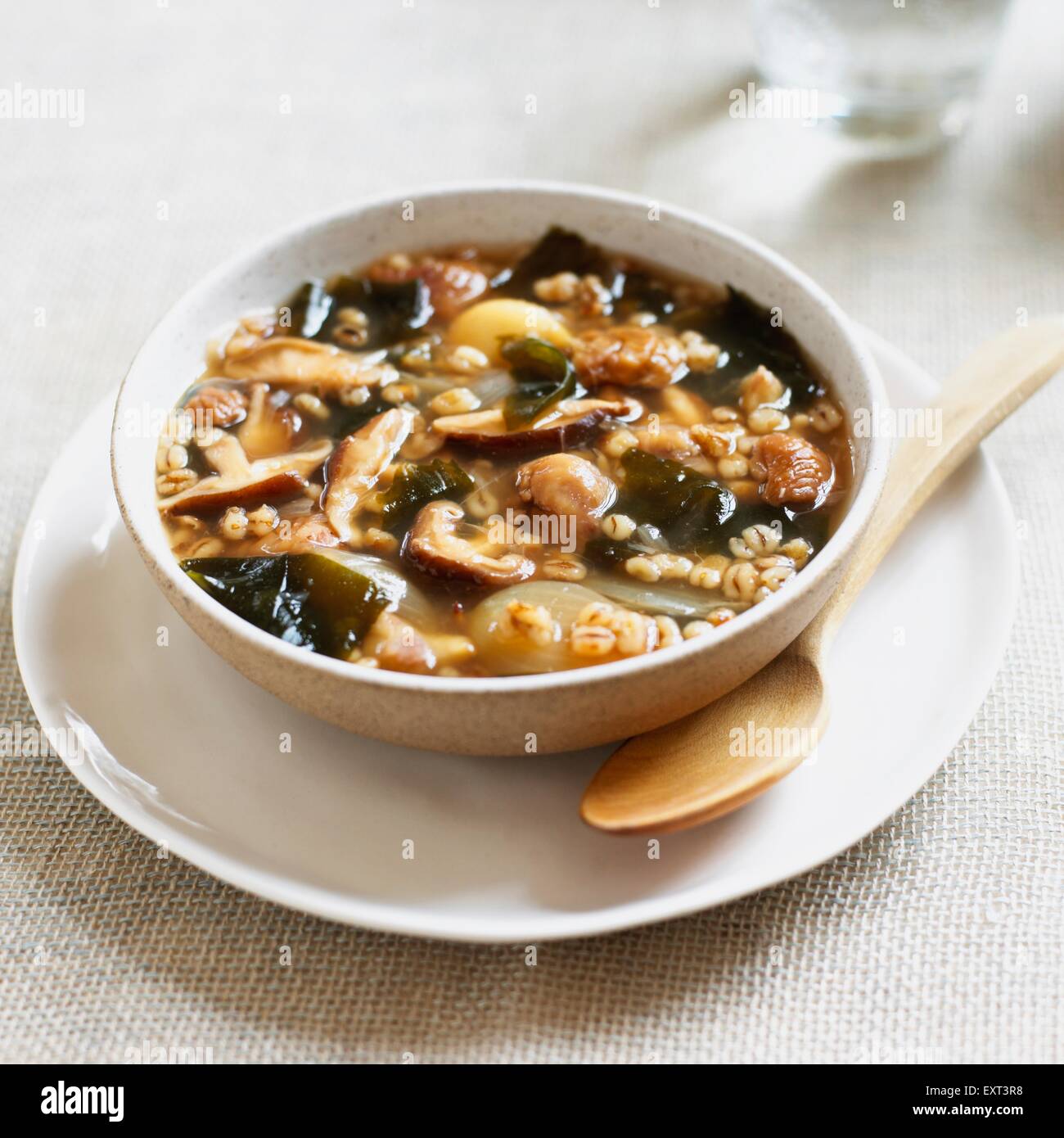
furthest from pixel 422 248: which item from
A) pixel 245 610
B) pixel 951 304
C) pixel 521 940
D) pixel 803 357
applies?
pixel 521 940

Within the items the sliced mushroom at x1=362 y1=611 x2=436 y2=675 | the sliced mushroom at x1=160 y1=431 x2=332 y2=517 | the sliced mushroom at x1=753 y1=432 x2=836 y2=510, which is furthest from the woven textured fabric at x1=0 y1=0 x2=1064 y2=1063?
the sliced mushroom at x1=160 y1=431 x2=332 y2=517

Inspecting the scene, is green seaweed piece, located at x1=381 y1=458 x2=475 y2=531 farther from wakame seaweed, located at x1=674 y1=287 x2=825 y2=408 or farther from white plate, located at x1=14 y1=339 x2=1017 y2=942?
wakame seaweed, located at x1=674 y1=287 x2=825 y2=408

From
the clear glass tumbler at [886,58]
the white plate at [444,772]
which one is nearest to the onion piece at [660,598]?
the white plate at [444,772]

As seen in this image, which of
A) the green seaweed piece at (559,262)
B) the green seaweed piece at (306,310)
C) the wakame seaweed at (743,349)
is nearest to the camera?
the wakame seaweed at (743,349)

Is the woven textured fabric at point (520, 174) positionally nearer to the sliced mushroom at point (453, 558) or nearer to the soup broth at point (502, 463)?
the soup broth at point (502, 463)

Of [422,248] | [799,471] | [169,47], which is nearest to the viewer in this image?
[799,471]

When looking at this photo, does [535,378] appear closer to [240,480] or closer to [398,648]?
[240,480]

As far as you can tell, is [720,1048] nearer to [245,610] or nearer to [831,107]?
[245,610]

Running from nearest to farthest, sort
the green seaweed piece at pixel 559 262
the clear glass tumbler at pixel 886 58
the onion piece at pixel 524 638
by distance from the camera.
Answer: the onion piece at pixel 524 638 → the green seaweed piece at pixel 559 262 → the clear glass tumbler at pixel 886 58
